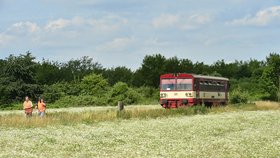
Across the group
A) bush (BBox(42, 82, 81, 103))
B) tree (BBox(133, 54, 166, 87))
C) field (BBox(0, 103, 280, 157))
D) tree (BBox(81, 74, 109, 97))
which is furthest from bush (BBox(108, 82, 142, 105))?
field (BBox(0, 103, 280, 157))

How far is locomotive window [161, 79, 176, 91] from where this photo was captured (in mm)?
56188

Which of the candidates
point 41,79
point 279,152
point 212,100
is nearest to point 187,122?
point 279,152

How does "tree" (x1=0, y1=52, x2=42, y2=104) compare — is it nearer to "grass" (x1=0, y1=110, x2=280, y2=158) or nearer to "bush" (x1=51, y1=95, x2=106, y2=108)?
"bush" (x1=51, y1=95, x2=106, y2=108)

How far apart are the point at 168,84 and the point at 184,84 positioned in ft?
7.14

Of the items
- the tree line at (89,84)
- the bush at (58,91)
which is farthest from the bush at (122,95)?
the bush at (58,91)

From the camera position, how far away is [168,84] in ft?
186

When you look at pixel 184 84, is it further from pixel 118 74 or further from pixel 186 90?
pixel 118 74

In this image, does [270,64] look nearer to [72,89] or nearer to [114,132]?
[72,89]

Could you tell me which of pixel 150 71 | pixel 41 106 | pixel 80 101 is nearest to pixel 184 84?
pixel 41 106

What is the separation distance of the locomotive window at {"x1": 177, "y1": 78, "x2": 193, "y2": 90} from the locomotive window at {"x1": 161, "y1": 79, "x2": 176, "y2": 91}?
0.73m

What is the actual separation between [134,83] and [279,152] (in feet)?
347

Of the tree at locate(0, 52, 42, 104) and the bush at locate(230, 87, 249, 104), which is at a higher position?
the tree at locate(0, 52, 42, 104)

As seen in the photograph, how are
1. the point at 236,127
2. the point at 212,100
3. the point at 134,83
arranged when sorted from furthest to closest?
the point at 134,83, the point at 212,100, the point at 236,127

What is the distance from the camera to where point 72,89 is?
8581cm
